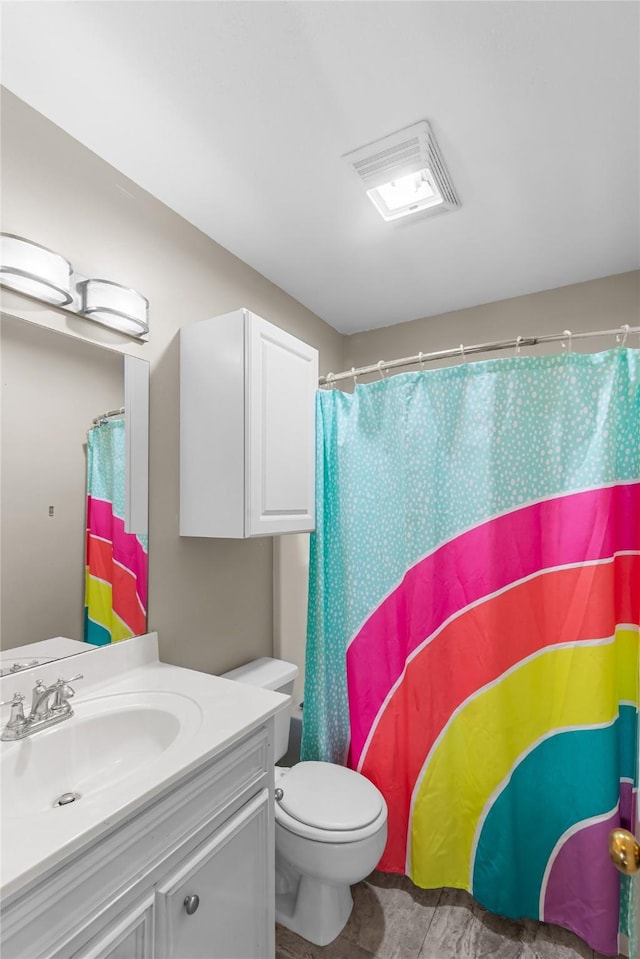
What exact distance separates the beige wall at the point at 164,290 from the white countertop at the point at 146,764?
0.19 m

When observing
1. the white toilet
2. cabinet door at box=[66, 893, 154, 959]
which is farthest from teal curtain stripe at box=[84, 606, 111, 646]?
the white toilet

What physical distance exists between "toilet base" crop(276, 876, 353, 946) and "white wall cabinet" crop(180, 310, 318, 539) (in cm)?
116

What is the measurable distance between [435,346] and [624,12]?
1.57 meters

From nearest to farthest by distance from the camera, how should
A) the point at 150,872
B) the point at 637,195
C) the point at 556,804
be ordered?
the point at 150,872, the point at 556,804, the point at 637,195

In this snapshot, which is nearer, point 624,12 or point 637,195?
point 624,12

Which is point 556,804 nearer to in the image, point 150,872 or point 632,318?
point 150,872

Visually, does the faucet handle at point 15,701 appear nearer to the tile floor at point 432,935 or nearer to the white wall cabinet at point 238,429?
the white wall cabinet at point 238,429

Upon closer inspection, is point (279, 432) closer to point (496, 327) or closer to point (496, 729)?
point (496, 729)

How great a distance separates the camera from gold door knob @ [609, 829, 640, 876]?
660mm

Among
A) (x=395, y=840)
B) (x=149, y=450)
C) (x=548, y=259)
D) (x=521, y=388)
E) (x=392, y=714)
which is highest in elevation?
(x=548, y=259)

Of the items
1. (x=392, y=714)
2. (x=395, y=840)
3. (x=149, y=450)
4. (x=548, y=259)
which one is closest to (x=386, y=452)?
(x=149, y=450)

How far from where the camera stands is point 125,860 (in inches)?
34.1

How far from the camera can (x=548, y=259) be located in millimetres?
2016

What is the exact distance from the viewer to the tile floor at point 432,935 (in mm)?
1459
